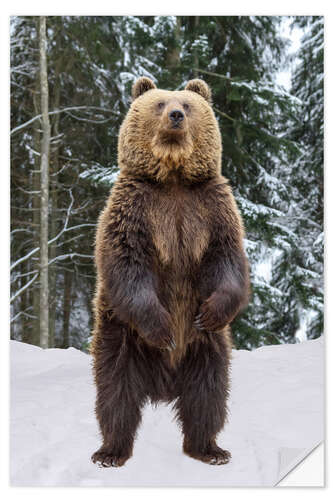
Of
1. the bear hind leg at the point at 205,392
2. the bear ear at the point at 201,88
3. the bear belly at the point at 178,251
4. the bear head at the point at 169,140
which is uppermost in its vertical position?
the bear ear at the point at 201,88

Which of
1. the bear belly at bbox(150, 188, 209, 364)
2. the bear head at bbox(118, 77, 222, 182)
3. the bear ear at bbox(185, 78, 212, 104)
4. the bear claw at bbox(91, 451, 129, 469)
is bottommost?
the bear claw at bbox(91, 451, 129, 469)

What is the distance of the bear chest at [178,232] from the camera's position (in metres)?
2.89

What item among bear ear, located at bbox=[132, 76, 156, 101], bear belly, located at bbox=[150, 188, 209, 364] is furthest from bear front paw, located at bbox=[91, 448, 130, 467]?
bear ear, located at bbox=[132, 76, 156, 101]

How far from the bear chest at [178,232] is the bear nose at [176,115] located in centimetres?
37

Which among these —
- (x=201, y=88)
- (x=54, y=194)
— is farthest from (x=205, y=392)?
(x=54, y=194)

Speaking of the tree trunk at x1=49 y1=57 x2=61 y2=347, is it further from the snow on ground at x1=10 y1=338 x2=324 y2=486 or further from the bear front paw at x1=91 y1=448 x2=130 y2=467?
the bear front paw at x1=91 y1=448 x2=130 y2=467

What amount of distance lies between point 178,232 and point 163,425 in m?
1.05

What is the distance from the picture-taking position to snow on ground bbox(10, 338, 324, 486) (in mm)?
3158

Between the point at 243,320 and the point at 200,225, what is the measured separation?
0.95 metres

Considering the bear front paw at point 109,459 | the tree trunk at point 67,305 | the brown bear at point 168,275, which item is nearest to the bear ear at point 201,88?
the brown bear at point 168,275

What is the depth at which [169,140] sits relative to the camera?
2.89m

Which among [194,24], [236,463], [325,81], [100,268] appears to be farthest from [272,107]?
[236,463]
